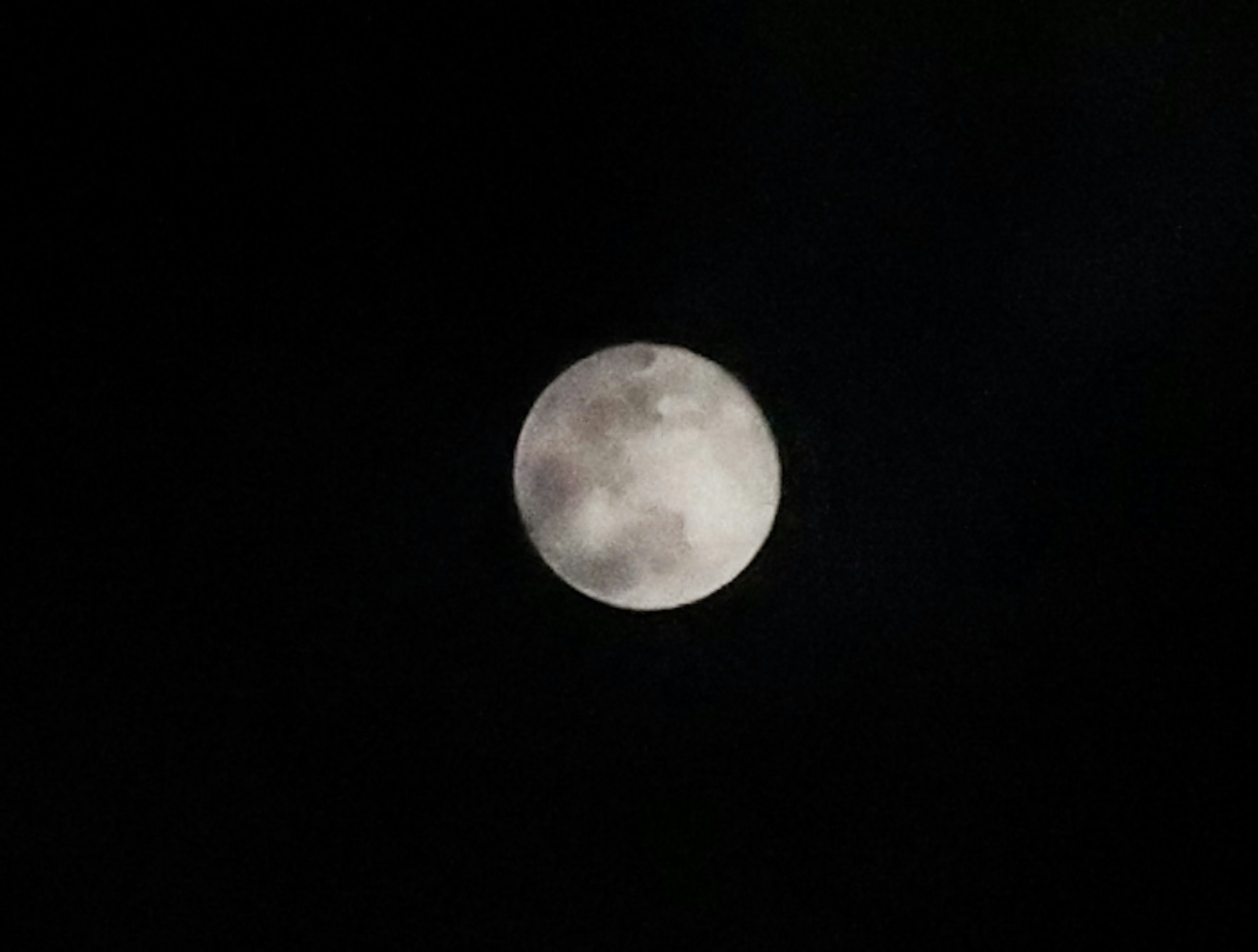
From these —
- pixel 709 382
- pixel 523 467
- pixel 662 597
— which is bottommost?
pixel 662 597

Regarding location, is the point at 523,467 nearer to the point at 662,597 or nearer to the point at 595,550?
the point at 595,550

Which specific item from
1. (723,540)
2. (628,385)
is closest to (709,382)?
(628,385)

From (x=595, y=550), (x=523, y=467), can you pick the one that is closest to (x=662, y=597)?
(x=595, y=550)

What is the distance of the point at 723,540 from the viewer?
137 inches

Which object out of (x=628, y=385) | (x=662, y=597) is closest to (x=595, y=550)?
(x=662, y=597)

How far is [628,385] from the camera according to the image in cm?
354

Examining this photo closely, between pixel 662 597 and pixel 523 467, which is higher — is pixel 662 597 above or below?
below

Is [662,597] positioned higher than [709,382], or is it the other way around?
[709,382]

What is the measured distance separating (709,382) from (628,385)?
264 mm

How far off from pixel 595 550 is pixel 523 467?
0.35 meters

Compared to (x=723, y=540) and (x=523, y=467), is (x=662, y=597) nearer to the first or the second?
(x=723, y=540)

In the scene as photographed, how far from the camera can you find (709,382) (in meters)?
3.61

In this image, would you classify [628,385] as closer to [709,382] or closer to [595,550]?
[709,382]

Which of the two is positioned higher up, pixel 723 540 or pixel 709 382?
pixel 709 382
